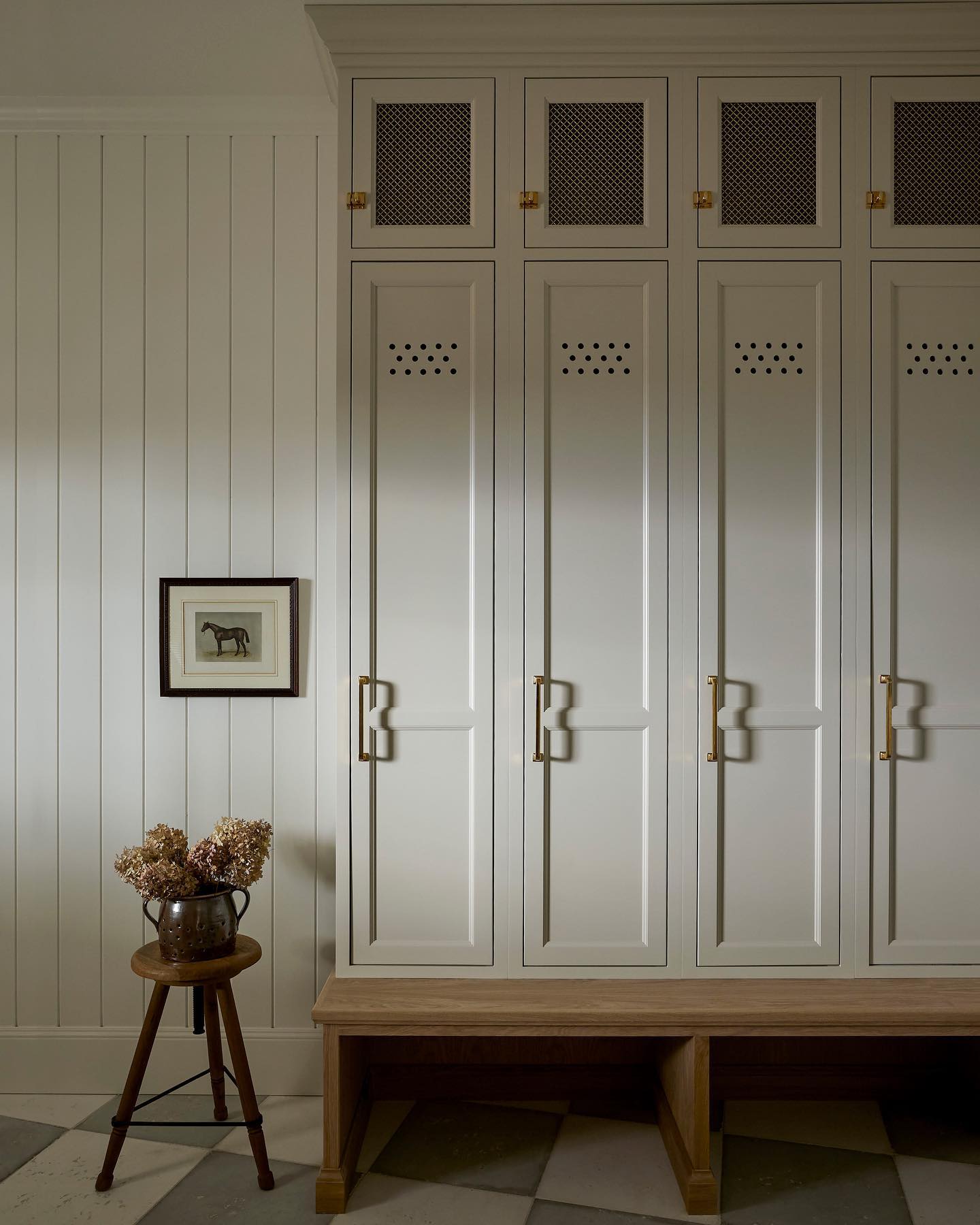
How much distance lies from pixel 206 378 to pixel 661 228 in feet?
4.42

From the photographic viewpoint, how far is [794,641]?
7.16 feet

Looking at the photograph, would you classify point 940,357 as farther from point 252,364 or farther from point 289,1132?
point 289,1132

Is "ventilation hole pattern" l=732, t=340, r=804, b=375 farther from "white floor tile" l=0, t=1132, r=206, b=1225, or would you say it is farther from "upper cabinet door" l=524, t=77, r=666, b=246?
"white floor tile" l=0, t=1132, r=206, b=1225

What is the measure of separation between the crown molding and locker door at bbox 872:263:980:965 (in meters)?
1.67

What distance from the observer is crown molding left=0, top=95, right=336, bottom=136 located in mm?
2512

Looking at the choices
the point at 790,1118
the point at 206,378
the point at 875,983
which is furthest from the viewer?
the point at 206,378

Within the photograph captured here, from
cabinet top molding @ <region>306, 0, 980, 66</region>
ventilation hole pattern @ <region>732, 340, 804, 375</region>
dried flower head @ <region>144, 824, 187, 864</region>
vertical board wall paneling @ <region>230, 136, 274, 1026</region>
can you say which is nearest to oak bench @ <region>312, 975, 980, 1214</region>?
dried flower head @ <region>144, 824, 187, 864</region>

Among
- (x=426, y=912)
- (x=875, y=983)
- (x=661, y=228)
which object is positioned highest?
(x=661, y=228)

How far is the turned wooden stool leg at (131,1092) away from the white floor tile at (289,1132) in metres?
0.26

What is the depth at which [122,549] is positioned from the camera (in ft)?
8.39

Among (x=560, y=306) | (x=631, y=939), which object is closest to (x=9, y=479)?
(x=560, y=306)

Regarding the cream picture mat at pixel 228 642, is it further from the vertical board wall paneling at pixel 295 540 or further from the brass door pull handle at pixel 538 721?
the brass door pull handle at pixel 538 721

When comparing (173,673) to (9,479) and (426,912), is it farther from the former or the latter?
(426,912)

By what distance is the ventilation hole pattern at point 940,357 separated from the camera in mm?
2188
